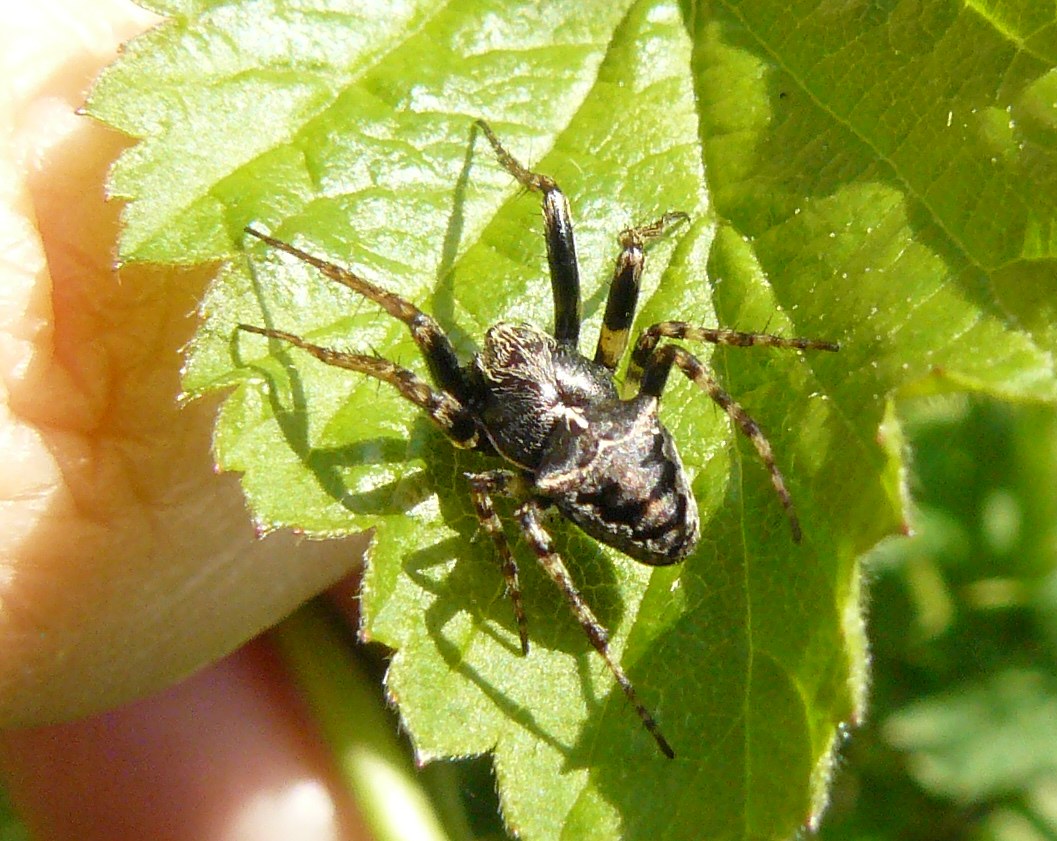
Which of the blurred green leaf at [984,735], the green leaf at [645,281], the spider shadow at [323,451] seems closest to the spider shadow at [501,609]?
the green leaf at [645,281]

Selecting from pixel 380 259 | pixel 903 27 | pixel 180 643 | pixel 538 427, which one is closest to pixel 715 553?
pixel 538 427

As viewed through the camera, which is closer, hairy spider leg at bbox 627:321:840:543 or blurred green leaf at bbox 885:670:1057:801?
hairy spider leg at bbox 627:321:840:543

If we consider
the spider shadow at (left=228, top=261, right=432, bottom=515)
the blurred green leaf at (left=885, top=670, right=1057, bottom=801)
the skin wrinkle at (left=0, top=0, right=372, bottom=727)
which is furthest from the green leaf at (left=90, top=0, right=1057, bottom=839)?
the blurred green leaf at (left=885, top=670, right=1057, bottom=801)

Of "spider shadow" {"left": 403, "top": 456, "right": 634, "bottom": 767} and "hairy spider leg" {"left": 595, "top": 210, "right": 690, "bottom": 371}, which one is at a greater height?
"hairy spider leg" {"left": 595, "top": 210, "right": 690, "bottom": 371}

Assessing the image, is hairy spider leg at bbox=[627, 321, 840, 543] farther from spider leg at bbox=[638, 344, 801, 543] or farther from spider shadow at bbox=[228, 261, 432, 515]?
spider shadow at bbox=[228, 261, 432, 515]

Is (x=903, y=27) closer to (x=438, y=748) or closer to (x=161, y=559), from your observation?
(x=438, y=748)

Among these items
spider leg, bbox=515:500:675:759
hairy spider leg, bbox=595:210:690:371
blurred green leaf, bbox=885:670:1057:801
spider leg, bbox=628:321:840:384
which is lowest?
blurred green leaf, bbox=885:670:1057:801

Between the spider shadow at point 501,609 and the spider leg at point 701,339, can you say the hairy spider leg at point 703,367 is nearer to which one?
the spider leg at point 701,339
